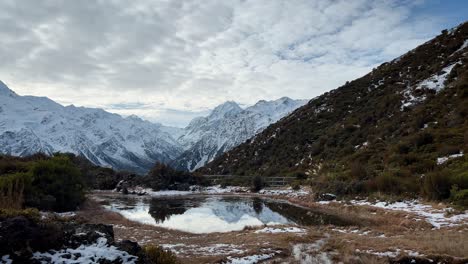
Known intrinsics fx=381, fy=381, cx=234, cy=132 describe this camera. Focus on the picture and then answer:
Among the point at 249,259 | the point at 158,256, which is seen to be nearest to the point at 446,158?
the point at 249,259

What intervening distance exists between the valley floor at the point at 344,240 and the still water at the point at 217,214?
2.18m

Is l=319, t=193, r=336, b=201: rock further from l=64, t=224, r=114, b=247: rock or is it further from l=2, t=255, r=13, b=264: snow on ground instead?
l=2, t=255, r=13, b=264: snow on ground

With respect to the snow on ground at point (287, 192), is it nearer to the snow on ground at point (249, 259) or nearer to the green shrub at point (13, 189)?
the green shrub at point (13, 189)

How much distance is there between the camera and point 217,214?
26.4 m

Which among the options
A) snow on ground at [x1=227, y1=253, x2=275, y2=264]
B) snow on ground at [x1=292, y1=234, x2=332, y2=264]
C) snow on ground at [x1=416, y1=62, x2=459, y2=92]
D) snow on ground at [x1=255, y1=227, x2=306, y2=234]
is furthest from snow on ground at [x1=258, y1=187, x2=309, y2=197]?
snow on ground at [x1=227, y1=253, x2=275, y2=264]

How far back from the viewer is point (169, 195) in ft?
131

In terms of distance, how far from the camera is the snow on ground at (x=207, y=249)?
12.5m

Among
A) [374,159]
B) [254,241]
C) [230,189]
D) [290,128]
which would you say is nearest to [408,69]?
[290,128]

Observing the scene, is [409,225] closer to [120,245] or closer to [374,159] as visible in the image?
[120,245]

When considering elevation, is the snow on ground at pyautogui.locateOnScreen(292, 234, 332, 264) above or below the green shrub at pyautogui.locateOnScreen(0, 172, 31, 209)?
below

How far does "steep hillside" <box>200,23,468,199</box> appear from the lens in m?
27.6

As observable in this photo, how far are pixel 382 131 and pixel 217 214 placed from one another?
72.1 feet

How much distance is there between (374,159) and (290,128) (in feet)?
95.9

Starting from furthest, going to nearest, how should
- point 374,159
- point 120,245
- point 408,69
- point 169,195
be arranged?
1. point 408,69
2. point 169,195
3. point 374,159
4. point 120,245
